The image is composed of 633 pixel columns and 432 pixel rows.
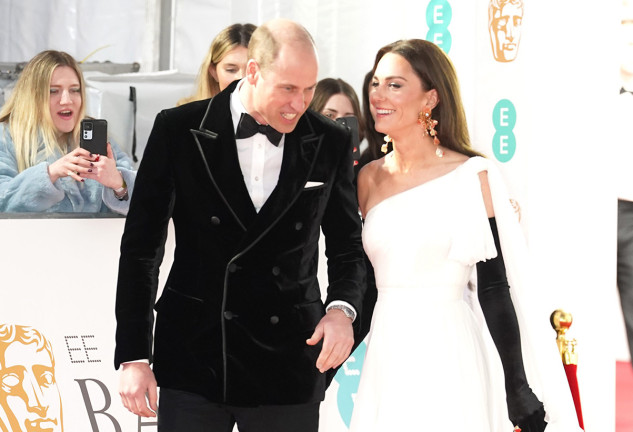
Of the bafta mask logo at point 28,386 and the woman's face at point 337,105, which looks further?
the woman's face at point 337,105

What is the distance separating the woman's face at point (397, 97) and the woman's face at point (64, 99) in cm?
174

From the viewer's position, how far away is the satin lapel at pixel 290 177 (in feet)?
7.79

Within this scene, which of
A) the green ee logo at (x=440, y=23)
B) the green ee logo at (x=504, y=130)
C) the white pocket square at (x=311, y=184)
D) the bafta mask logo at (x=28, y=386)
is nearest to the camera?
the white pocket square at (x=311, y=184)

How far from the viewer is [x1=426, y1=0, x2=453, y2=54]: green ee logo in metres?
4.50

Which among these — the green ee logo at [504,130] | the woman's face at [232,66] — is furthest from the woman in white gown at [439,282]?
the woman's face at [232,66]

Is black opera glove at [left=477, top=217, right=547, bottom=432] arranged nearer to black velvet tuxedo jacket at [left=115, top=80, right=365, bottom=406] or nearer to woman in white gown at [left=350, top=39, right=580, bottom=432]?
woman in white gown at [left=350, top=39, right=580, bottom=432]

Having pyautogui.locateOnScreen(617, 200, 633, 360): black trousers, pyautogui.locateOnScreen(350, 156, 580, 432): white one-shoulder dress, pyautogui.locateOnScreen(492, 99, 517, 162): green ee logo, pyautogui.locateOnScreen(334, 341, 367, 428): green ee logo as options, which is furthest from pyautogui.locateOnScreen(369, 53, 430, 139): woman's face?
pyautogui.locateOnScreen(617, 200, 633, 360): black trousers

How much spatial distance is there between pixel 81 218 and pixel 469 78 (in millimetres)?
2052

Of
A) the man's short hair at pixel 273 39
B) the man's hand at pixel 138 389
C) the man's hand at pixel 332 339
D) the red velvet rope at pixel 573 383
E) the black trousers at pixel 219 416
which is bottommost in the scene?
the red velvet rope at pixel 573 383

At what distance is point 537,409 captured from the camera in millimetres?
2865

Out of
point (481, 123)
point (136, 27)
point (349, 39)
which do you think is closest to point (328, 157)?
point (481, 123)

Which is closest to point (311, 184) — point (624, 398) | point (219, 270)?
point (219, 270)

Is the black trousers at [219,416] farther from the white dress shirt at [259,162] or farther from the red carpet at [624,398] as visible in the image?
the red carpet at [624,398]

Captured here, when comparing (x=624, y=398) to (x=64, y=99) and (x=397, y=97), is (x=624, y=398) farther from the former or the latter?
(x=64, y=99)
